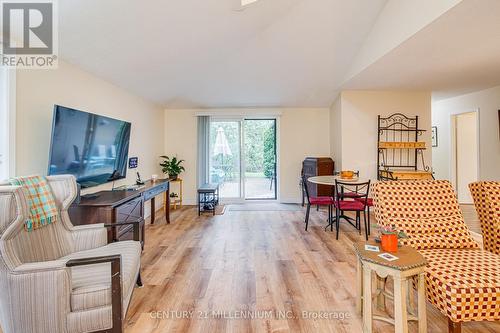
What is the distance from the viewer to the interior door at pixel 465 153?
17.6 feet

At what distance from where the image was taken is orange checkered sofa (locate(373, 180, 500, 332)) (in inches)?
57.6

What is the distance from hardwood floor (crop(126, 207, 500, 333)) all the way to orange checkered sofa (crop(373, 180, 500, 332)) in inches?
16.7

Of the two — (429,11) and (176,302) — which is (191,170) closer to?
(176,302)

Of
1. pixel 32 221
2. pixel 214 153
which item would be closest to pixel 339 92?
pixel 214 153

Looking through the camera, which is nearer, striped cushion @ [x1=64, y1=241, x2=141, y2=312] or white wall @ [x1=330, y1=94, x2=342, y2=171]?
striped cushion @ [x1=64, y1=241, x2=141, y2=312]

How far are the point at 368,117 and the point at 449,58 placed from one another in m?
1.76

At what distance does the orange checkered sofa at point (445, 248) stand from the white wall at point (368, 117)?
2702 mm

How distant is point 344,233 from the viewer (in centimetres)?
377

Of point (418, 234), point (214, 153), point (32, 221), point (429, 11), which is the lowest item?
point (418, 234)

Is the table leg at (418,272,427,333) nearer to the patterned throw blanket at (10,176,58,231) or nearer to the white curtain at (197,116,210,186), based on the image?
the patterned throw blanket at (10,176,58,231)

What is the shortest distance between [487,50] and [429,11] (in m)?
1.19

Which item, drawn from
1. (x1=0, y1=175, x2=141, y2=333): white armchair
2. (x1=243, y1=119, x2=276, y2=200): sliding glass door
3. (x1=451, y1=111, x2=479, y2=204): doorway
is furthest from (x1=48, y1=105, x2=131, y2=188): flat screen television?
(x1=451, y1=111, x2=479, y2=204): doorway

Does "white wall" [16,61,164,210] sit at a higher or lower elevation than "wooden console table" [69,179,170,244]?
higher

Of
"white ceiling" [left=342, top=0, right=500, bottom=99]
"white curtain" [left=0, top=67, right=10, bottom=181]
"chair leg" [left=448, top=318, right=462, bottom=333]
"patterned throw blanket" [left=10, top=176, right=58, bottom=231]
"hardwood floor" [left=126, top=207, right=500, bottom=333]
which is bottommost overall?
"hardwood floor" [left=126, top=207, right=500, bottom=333]
